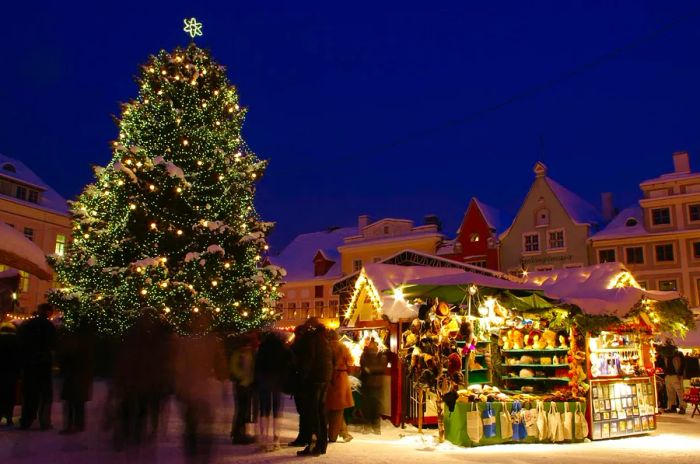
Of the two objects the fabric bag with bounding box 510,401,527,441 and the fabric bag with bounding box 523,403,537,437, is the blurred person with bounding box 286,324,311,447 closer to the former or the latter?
the fabric bag with bounding box 510,401,527,441

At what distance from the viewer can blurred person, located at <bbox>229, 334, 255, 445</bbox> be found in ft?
33.1

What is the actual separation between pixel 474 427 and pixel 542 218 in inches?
1198

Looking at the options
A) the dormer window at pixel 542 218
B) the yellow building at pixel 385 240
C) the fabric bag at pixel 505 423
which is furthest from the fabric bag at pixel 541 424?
the yellow building at pixel 385 240

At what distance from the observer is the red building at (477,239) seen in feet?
132

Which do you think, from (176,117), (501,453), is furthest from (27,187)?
(501,453)

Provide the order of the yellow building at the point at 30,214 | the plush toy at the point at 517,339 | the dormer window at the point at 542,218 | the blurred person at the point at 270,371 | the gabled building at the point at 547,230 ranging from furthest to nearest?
the dormer window at the point at 542,218, the gabled building at the point at 547,230, the yellow building at the point at 30,214, the plush toy at the point at 517,339, the blurred person at the point at 270,371

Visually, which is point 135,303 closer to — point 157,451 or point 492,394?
point 157,451

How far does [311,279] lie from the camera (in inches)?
1889

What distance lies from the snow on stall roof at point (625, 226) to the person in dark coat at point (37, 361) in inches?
1298

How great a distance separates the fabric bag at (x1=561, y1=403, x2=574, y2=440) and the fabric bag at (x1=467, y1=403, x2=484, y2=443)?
171 centimetres

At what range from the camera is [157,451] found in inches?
351

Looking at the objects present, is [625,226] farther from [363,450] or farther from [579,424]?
[363,450]

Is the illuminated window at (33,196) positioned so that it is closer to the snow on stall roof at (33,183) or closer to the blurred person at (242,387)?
the snow on stall roof at (33,183)

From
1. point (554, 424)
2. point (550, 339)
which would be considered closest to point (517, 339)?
point (550, 339)
